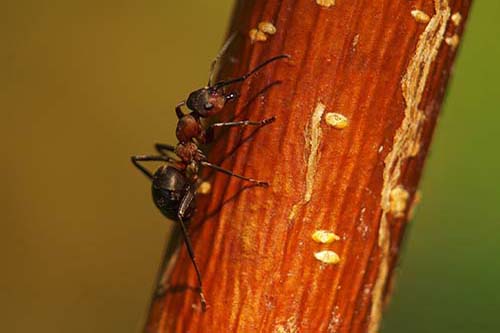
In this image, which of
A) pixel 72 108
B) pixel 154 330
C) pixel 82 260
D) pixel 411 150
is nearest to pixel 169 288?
pixel 154 330

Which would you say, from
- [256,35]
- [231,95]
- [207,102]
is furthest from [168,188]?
[256,35]

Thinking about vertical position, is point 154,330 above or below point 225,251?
below

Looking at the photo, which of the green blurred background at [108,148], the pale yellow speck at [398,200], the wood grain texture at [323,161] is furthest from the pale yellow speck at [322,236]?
the green blurred background at [108,148]

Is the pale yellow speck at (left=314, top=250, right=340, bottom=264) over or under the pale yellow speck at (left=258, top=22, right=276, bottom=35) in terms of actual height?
under

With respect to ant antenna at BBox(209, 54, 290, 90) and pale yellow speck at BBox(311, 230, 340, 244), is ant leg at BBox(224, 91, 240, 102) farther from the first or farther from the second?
pale yellow speck at BBox(311, 230, 340, 244)

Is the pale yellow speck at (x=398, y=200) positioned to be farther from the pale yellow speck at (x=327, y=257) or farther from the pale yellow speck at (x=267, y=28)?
the pale yellow speck at (x=267, y=28)

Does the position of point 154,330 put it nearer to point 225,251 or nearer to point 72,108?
point 225,251

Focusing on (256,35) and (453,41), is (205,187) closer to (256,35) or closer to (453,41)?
(256,35)

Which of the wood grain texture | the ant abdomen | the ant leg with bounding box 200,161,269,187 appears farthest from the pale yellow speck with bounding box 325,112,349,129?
the ant abdomen
